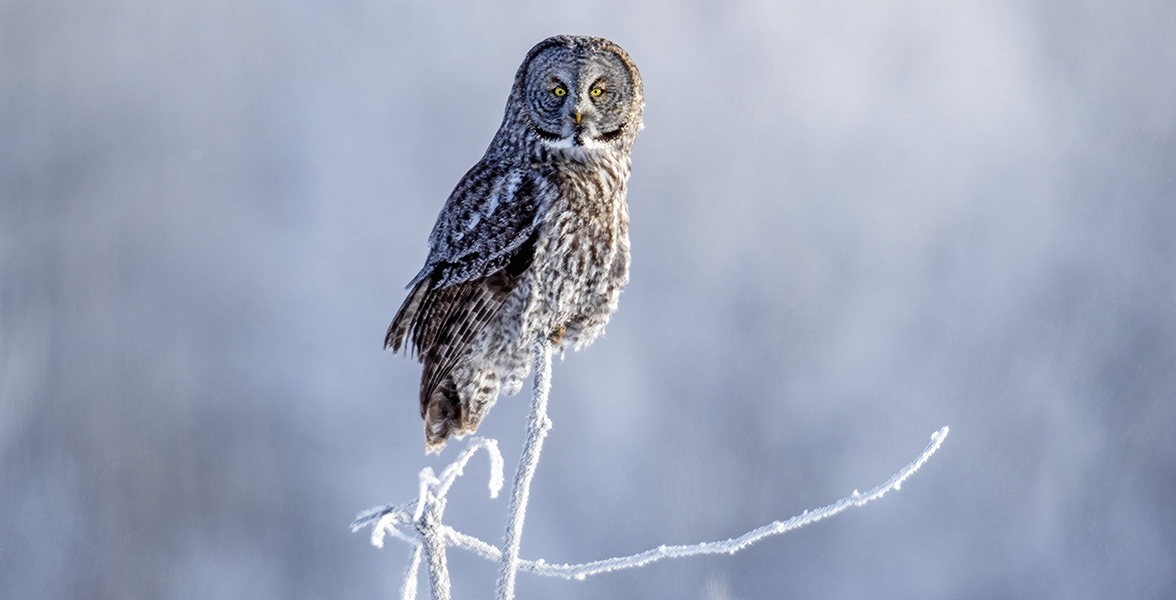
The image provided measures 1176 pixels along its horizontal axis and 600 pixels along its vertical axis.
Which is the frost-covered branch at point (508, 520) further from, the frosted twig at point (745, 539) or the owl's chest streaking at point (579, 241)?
the owl's chest streaking at point (579, 241)

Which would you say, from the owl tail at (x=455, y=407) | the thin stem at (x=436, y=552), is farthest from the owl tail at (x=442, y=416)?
the thin stem at (x=436, y=552)

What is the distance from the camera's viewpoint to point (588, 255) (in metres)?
1.68

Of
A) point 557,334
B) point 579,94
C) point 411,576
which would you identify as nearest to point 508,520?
point 411,576

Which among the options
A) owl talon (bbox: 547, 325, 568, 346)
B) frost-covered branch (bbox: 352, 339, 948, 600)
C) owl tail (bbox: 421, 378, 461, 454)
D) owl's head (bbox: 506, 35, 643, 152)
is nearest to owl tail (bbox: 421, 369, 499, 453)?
owl tail (bbox: 421, 378, 461, 454)

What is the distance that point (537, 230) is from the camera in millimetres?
1659

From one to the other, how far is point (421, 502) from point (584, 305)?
0.58 m

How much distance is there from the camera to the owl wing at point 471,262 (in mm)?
1686

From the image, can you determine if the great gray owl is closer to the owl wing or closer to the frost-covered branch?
the owl wing

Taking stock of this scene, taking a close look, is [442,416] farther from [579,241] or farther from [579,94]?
[579,94]

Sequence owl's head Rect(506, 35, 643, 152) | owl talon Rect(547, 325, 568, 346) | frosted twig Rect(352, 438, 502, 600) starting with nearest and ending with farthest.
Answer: frosted twig Rect(352, 438, 502, 600)
owl's head Rect(506, 35, 643, 152)
owl talon Rect(547, 325, 568, 346)

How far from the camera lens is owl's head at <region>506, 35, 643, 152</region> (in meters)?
1.61

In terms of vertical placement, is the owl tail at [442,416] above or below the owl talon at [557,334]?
below

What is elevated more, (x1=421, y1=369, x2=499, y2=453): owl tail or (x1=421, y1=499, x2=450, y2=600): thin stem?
(x1=421, y1=369, x2=499, y2=453): owl tail

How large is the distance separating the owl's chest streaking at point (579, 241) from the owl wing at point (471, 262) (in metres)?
0.03
